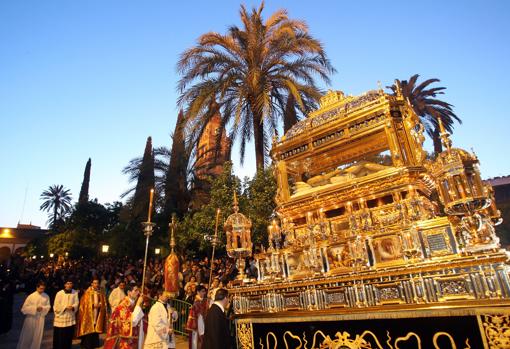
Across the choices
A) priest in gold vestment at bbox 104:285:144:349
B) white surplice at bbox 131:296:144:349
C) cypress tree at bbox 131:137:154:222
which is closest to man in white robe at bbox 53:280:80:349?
priest in gold vestment at bbox 104:285:144:349

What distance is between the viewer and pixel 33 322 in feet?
26.1

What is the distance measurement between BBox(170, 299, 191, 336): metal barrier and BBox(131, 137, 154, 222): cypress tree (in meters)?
11.7

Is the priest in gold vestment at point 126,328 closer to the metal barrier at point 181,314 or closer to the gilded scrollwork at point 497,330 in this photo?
the metal barrier at point 181,314

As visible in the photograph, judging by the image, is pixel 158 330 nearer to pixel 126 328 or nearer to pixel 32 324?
pixel 126 328

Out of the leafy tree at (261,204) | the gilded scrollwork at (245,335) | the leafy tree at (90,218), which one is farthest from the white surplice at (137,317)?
the leafy tree at (90,218)

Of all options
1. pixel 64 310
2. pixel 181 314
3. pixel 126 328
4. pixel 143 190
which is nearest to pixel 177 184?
pixel 143 190

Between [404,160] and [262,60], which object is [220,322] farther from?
[262,60]

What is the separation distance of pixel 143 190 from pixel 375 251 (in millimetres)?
18333

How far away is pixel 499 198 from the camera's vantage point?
22688 millimetres

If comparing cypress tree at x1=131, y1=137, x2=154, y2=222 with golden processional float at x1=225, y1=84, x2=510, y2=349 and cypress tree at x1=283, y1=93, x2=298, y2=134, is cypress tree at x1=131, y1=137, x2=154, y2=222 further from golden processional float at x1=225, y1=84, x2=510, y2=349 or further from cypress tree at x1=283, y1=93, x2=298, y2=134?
golden processional float at x1=225, y1=84, x2=510, y2=349

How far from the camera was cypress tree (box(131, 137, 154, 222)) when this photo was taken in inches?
810

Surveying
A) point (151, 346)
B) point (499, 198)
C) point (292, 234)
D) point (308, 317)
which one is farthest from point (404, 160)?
point (499, 198)

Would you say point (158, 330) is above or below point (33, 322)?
below

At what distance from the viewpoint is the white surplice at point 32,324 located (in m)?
7.81
